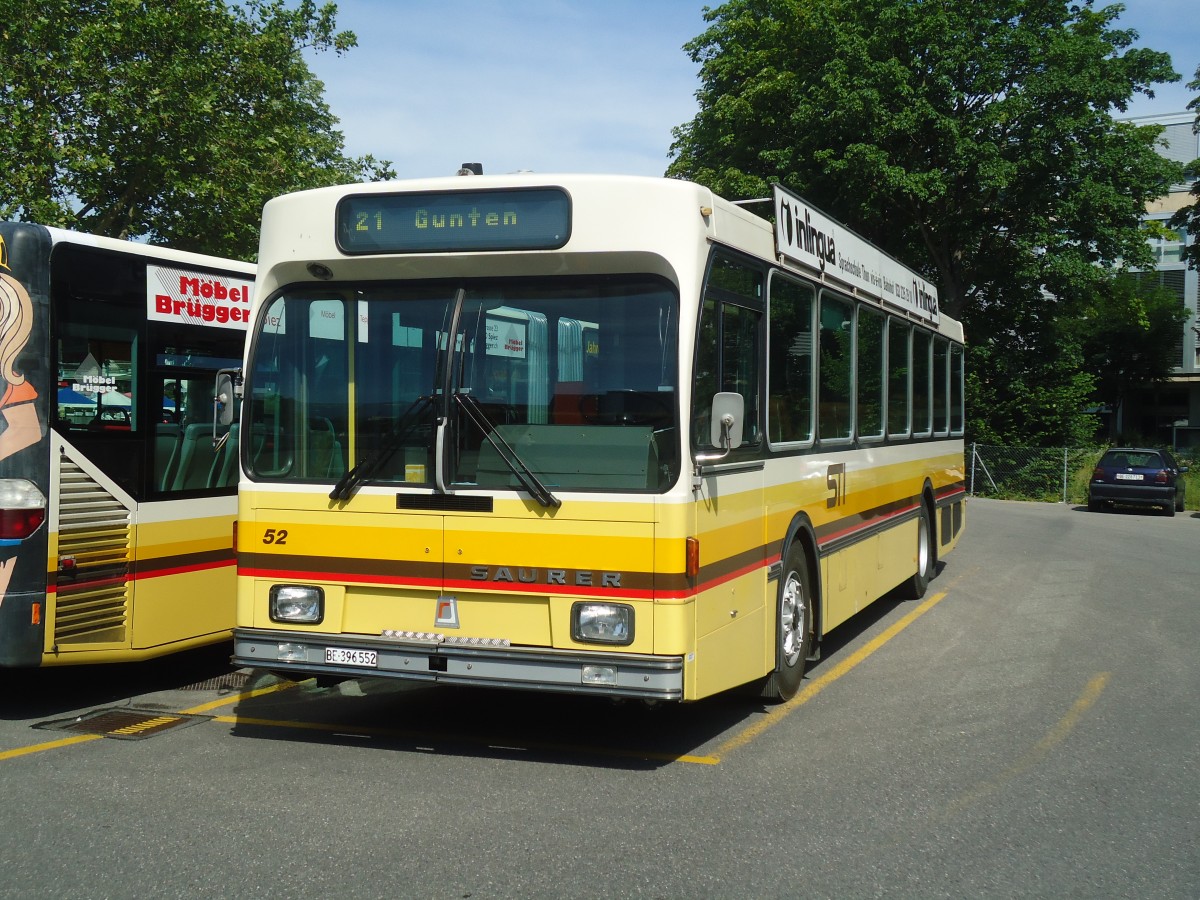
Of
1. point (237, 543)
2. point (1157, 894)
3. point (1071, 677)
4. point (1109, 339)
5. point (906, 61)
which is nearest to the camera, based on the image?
point (1157, 894)

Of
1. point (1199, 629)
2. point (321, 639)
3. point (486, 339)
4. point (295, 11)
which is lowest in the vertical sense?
point (1199, 629)

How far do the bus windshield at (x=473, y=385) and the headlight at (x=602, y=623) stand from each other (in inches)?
23.0

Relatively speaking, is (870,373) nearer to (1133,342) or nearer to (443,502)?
(443,502)

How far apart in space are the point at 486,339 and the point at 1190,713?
4.94 meters

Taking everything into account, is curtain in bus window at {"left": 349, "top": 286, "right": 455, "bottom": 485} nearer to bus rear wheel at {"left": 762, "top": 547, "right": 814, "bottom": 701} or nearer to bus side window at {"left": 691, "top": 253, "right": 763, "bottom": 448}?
bus side window at {"left": 691, "top": 253, "right": 763, "bottom": 448}

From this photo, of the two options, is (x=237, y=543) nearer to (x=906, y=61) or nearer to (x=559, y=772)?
(x=559, y=772)

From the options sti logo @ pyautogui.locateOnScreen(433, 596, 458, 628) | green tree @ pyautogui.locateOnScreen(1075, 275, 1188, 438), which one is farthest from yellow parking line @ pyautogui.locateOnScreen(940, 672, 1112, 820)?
green tree @ pyautogui.locateOnScreen(1075, 275, 1188, 438)

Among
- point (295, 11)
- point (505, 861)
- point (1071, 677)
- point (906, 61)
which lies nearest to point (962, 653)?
point (1071, 677)

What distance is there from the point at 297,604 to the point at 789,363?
333cm

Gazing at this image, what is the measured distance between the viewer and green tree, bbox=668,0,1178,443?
30.7 meters

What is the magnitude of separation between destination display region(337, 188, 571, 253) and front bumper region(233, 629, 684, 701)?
6.71 feet

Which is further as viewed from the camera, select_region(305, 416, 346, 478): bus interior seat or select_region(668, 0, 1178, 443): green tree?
select_region(668, 0, 1178, 443): green tree

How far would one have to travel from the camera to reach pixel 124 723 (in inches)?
287

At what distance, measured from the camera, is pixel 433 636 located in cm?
630
